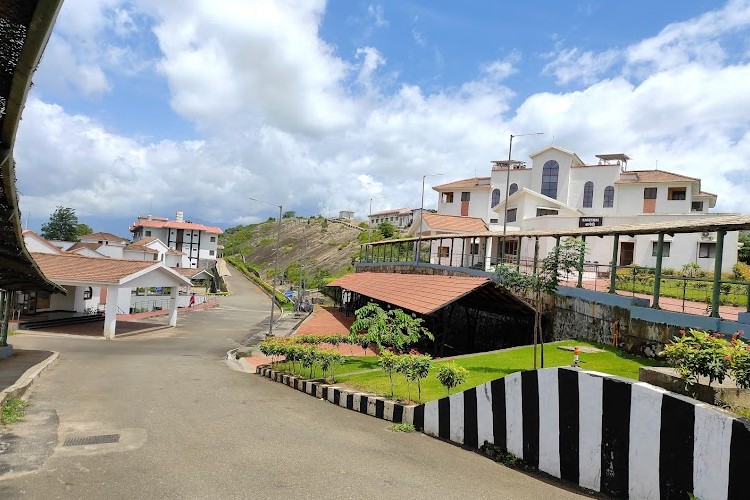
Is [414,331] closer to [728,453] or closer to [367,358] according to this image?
[367,358]


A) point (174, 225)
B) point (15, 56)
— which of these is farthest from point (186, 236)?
point (15, 56)

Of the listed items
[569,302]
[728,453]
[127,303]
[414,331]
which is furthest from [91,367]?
[127,303]

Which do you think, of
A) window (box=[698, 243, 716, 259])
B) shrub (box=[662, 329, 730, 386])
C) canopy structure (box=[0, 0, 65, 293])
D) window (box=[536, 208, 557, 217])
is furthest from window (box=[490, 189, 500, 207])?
canopy structure (box=[0, 0, 65, 293])

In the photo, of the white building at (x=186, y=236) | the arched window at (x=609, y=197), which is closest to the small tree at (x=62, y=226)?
the white building at (x=186, y=236)

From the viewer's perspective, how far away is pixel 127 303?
1512 inches

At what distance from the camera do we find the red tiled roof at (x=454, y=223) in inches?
1671

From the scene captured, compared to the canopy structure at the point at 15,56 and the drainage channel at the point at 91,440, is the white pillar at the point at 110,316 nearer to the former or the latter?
the drainage channel at the point at 91,440

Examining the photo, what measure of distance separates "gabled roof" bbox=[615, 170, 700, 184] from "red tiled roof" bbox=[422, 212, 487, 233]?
40.5ft

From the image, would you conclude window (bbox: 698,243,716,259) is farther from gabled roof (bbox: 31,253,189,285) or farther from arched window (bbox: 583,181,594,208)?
gabled roof (bbox: 31,253,189,285)

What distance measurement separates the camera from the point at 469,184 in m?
53.2

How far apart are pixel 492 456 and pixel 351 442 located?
2231 mm

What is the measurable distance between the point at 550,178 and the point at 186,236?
6233cm

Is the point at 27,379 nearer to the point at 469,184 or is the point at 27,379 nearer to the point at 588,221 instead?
the point at 588,221

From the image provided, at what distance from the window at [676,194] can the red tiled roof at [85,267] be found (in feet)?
129
